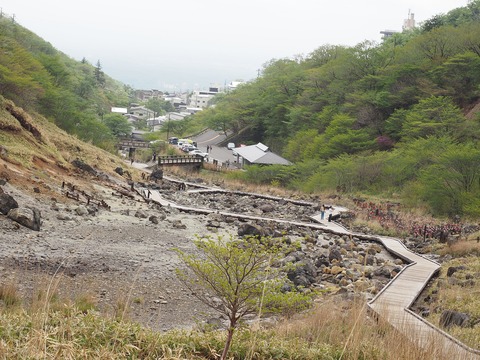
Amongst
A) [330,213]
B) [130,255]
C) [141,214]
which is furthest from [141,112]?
[130,255]

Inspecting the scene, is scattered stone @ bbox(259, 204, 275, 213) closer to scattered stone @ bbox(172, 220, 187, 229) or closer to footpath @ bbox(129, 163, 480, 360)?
footpath @ bbox(129, 163, 480, 360)

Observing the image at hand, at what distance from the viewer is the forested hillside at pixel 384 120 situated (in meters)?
30.9

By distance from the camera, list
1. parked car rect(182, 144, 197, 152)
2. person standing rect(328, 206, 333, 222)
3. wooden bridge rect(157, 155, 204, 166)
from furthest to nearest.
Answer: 1. parked car rect(182, 144, 197, 152)
2. wooden bridge rect(157, 155, 204, 166)
3. person standing rect(328, 206, 333, 222)

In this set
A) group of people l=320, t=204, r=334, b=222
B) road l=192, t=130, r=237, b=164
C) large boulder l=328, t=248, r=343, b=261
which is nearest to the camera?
large boulder l=328, t=248, r=343, b=261

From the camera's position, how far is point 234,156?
198 ft

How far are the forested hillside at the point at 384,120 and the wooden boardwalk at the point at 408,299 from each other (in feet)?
26.1

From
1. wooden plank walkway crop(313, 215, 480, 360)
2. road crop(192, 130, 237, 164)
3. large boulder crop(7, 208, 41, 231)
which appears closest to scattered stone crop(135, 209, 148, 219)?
large boulder crop(7, 208, 41, 231)

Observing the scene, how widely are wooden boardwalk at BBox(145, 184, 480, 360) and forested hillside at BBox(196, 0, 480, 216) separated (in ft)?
26.1

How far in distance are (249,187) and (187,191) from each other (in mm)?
6655

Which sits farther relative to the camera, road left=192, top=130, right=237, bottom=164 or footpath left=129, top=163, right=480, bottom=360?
road left=192, top=130, right=237, bottom=164

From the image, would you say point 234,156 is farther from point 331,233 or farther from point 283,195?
point 331,233

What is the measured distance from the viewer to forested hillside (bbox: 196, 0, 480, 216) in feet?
101

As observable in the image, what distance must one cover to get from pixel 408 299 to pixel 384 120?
38.7m

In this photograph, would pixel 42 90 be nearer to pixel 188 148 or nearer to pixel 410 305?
pixel 188 148
